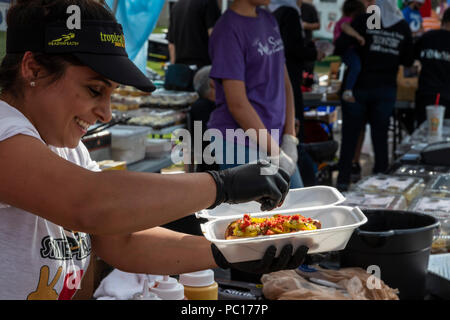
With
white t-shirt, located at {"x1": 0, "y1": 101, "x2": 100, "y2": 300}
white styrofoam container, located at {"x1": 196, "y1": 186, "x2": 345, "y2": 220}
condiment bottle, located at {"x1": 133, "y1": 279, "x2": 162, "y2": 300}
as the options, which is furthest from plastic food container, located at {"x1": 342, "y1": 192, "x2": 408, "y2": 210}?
white t-shirt, located at {"x1": 0, "y1": 101, "x2": 100, "y2": 300}

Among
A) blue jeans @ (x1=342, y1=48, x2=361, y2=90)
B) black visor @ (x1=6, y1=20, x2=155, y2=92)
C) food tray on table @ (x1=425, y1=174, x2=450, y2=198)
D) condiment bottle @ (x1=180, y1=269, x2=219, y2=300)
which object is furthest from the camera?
blue jeans @ (x1=342, y1=48, x2=361, y2=90)

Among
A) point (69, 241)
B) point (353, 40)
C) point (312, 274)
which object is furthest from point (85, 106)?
point (353, 40)

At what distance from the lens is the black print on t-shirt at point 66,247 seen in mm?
1314

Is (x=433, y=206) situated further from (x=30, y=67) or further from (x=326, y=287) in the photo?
(x=30, y=67)

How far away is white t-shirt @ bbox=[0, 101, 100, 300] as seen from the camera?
124 cm

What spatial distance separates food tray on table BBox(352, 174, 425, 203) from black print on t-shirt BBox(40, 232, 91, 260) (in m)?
1.92

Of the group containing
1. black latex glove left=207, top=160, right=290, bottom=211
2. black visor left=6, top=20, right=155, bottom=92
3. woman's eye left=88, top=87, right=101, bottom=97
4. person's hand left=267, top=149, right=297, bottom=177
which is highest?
black visor left=6, top=20, right=155, bottom=92

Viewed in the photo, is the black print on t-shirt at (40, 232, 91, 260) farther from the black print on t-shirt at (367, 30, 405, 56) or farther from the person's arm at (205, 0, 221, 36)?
the black print on t-shirt at (367, 30, 405, 56)

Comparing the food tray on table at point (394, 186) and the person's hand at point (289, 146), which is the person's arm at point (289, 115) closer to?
the person's hand at point (289, 146)

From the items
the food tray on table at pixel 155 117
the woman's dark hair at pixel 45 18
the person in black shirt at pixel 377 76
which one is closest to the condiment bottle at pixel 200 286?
the woman's dark hair at pixel 45 18

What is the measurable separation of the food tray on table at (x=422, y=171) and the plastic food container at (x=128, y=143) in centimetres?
159

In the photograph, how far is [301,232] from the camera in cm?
139

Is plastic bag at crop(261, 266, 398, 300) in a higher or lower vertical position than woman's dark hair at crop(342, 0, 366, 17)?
lower
